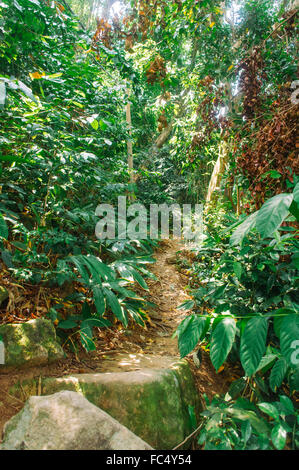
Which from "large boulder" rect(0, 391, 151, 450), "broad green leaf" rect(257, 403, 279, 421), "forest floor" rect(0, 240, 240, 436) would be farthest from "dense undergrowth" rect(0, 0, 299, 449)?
"large boulder" rect(0, 391, 151, 450)

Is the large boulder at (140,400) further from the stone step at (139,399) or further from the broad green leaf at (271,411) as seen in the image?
the broad green leaf at (271,411)

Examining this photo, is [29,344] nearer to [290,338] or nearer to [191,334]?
[191,334]

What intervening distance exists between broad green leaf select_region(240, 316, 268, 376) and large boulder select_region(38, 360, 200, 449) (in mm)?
823

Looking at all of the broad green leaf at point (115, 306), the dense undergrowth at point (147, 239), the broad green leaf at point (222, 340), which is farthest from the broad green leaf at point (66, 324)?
the broad green leaf at point (222, 340)

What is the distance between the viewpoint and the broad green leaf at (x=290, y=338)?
0.80 metres

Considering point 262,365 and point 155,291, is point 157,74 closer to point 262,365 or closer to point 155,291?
point 155,291

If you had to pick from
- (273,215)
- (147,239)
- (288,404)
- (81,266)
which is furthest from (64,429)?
(147,239)

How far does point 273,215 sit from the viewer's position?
0.75 meters

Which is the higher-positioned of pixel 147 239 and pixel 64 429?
pixel 147 239

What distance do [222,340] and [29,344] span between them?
1089 millimetres

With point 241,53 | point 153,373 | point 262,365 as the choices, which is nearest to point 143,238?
point 153,373

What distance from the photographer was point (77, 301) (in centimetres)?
200

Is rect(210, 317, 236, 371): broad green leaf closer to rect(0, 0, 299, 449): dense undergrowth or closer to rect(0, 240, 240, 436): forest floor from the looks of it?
rect(0, 0, 299, 449): dense undergrowth

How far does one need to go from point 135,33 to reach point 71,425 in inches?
179
